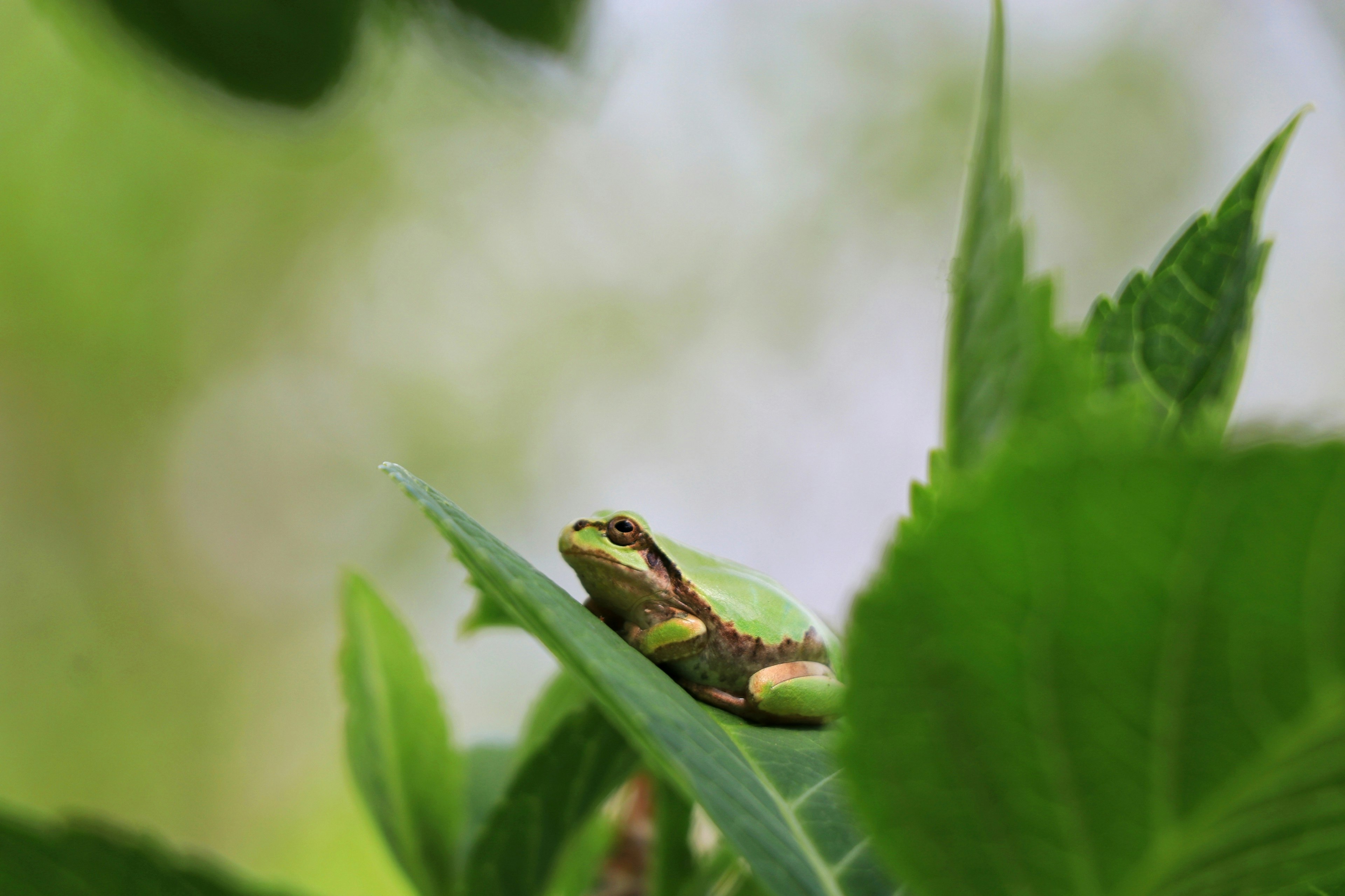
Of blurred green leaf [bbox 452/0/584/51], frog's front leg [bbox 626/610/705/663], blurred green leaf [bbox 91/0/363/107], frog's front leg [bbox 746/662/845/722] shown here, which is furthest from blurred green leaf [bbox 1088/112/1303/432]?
blurred green leaf [bbox 91/0/363/107]

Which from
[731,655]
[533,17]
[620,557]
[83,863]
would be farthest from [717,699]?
[533,17]

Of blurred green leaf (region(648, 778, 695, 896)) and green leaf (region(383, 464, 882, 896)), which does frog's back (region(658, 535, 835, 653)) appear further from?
green leaf (region(383, 464, 882, 896))

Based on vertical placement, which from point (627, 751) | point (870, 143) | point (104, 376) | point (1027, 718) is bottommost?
point (104, 376)

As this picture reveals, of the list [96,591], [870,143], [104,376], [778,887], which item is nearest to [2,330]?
[104,376]

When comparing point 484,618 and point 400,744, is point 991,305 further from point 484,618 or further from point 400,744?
point 400,744

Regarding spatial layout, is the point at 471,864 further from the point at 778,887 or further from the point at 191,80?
the point at 191,80

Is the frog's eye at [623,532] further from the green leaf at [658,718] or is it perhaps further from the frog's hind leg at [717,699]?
the green leaf at [658,718]

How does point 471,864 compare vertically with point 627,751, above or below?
below
